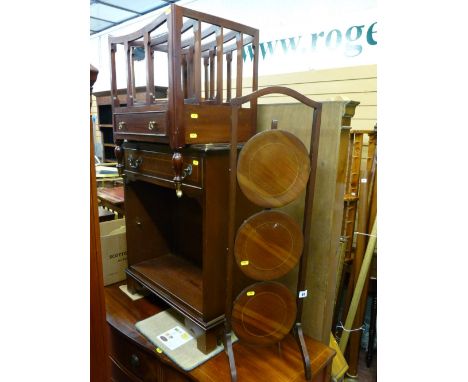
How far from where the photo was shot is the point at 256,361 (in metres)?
1.27

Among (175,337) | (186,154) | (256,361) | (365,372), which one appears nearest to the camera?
(186,154)

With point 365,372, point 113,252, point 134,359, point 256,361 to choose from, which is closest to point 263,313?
point 256,361

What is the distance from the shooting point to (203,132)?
119 centimetres

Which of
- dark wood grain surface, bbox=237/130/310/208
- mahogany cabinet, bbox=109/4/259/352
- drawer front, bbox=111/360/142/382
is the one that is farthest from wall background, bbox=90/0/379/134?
drawer front, bbox=111/360/142/382

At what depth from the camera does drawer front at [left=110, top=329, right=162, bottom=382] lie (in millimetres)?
1389

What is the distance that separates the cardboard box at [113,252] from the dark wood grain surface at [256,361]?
A: 362mm

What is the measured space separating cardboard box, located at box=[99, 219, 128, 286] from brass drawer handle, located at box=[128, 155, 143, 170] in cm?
54

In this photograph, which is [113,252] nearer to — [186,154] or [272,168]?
[186,154]

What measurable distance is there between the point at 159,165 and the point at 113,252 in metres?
0.82

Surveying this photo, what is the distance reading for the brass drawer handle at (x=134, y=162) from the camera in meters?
1.47

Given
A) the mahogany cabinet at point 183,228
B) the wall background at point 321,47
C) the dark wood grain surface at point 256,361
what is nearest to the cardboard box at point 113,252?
the mahogany cabinet at point 183,228

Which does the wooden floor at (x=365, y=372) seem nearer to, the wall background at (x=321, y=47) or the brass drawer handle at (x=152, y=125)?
the wall background at (x=321, y=47)
